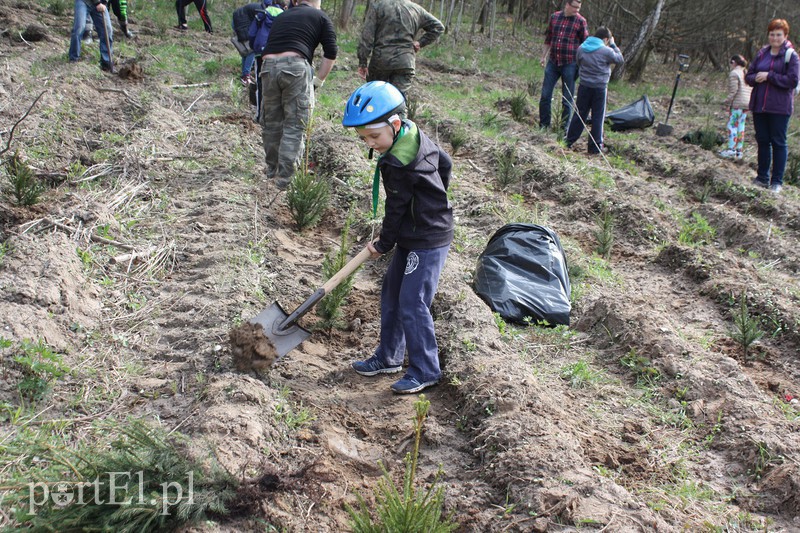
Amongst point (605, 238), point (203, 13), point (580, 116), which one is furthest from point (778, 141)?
point (203, 13)

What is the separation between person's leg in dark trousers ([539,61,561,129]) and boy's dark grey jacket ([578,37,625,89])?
0.68 metres

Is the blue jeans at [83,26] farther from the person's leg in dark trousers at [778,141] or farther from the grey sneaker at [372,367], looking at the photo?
the person's leg in dark trousers at [778,141]

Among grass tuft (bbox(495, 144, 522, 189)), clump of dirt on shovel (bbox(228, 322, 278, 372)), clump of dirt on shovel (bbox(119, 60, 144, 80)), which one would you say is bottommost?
clump of dirt on shovel (bbox(119, 60, 144, 80))

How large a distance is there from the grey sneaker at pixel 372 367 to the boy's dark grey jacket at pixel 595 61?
21.8 feet

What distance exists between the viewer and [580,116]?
9281 mm

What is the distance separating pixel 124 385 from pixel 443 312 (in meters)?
2.05

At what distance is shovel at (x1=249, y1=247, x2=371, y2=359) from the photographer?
3.72m

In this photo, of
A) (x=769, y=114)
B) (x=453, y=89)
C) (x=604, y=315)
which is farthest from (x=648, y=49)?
(x=604, y=315)

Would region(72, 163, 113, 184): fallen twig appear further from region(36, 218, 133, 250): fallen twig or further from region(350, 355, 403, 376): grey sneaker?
region(350, 355, 403, 376): grey sneaker

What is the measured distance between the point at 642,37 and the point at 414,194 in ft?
51.1

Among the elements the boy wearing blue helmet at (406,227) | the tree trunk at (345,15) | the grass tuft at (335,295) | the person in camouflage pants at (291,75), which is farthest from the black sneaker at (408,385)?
the tree trunk at (345,15)

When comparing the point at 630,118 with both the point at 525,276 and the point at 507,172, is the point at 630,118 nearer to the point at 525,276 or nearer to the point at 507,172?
the point at 507,172

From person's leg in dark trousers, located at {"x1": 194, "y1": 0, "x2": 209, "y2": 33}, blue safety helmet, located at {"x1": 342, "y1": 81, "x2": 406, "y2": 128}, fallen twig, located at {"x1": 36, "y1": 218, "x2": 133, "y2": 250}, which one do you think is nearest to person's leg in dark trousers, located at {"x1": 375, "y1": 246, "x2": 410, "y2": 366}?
blue safety helmet, located at {"x1": 342, "y1": 81, "x2": 406, "y2": 128}

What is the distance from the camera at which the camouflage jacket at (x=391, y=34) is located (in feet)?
24.0
